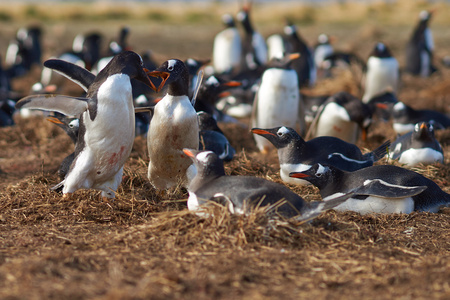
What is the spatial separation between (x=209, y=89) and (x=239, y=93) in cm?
319

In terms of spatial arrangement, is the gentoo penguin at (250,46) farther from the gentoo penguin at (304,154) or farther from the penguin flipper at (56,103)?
the penguin flipper at (56,103)

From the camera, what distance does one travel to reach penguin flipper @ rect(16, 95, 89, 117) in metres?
4.49

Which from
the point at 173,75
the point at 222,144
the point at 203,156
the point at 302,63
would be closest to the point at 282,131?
the point at 222,144

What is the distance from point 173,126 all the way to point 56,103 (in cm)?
89

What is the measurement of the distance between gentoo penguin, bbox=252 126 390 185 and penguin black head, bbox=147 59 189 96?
3.00 ft

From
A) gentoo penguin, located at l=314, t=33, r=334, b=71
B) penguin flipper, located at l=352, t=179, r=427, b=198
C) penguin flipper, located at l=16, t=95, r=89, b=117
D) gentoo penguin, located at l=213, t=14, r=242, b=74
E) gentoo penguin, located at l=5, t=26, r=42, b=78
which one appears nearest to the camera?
penguin flipper, located at l=352, t=179, r=427, b=198

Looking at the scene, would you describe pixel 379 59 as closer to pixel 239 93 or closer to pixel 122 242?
pixel 239 93

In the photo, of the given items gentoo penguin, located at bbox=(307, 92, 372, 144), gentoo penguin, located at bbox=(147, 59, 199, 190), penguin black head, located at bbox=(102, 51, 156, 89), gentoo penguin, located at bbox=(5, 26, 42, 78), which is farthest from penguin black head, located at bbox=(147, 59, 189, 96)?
gentoo penguin, located at bbox=(5, 26, 42, 78)

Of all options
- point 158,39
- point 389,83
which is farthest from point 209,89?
point 158,39

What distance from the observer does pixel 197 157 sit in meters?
4.16

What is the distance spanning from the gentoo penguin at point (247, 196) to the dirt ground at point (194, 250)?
9 cm

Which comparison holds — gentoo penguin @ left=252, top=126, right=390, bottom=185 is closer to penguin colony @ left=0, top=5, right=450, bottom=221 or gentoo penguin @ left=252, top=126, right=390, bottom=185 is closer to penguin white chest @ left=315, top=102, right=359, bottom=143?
penguin colony @ left=0, top=5, right=450, bottom=221

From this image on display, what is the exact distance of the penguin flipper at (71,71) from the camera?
185 inches

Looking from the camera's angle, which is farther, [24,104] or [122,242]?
[24,104]
